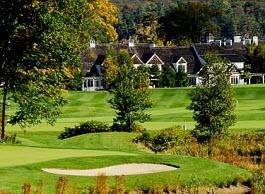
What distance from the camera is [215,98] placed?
38250mm

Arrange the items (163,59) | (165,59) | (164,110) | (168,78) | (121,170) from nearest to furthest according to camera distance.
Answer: (121,170) → (164,110) → (168,78) → (165,59) → (163,59)

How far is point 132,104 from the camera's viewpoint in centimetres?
4334

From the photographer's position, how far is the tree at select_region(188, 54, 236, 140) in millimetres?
37781

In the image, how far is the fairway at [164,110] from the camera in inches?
1980

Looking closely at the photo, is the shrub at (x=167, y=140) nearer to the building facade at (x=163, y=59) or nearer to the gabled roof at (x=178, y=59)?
the building facade at (x=163, y=59)

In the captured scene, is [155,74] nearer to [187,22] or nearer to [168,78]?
[168,78]

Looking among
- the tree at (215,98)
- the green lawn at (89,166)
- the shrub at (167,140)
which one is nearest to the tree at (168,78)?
the tree at (215,98)

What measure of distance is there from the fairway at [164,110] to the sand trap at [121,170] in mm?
21405

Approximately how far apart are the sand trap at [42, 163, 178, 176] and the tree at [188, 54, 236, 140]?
14892mm

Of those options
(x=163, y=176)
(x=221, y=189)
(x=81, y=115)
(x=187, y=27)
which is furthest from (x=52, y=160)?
(x=187, y=27)

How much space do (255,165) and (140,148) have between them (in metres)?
9.82

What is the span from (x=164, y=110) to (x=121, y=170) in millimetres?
44285

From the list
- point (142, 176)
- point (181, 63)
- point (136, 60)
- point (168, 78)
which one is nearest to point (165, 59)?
point (181, 63)

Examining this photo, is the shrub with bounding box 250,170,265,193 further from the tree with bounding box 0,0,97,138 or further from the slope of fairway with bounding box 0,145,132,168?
the tree with bounding box 0,0,97,138
